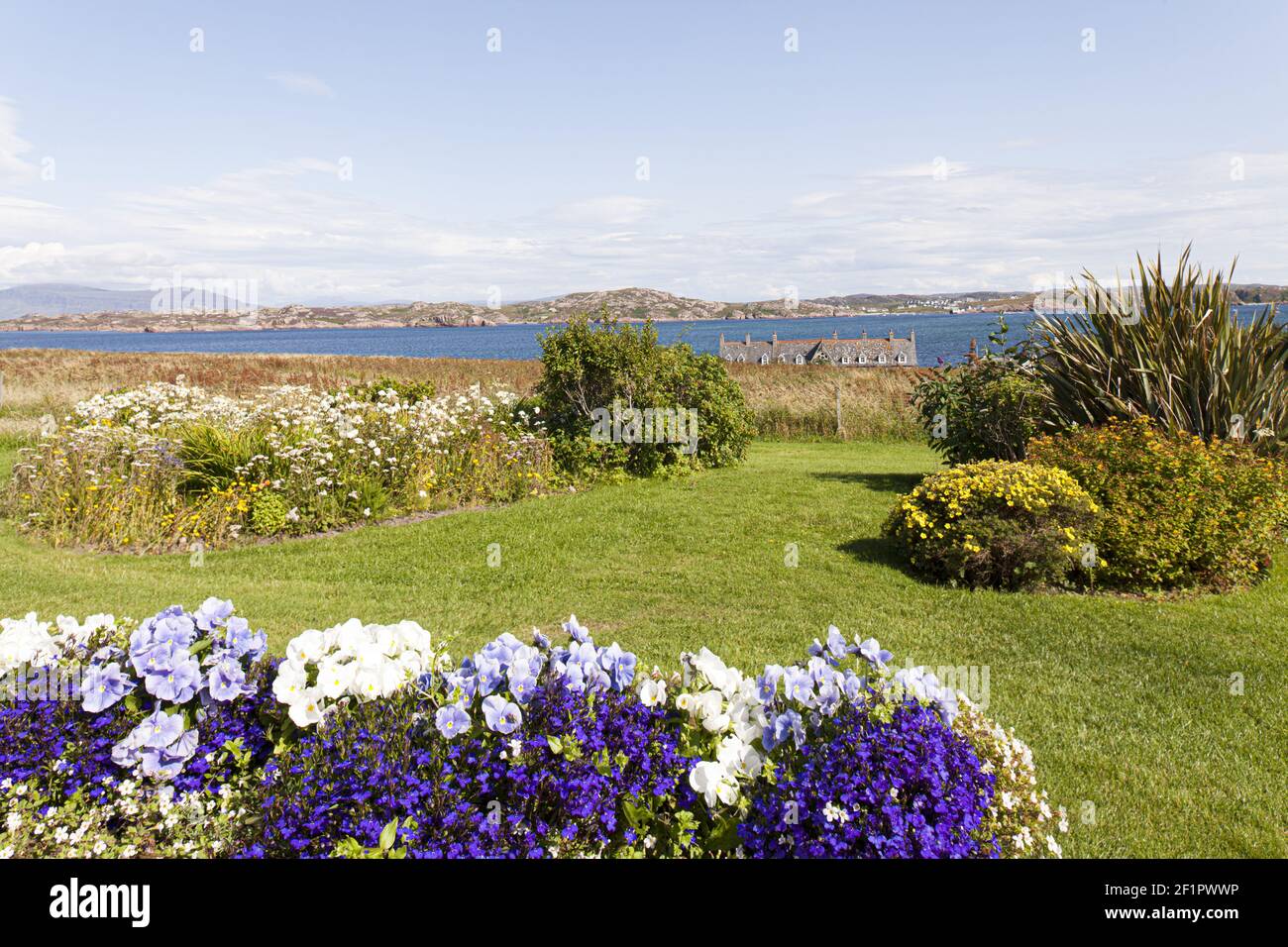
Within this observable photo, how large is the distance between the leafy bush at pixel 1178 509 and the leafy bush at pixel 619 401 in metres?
6.05

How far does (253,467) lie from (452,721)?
25.5ft

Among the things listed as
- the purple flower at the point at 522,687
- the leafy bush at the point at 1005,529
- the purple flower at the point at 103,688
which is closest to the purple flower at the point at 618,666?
the purple flower at the point at 522,687

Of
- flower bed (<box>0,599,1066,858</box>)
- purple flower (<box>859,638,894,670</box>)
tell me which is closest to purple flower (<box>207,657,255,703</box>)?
flower bed (<box>0,599,1066,858</box>)

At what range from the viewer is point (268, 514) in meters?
8.92

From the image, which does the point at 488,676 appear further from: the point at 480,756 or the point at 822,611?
the point at 822,611

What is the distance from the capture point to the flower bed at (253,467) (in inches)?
352

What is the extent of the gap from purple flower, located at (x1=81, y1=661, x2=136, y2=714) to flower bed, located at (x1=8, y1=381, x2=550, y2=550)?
243 inches

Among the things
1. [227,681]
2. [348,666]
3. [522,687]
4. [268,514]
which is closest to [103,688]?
[227,681]

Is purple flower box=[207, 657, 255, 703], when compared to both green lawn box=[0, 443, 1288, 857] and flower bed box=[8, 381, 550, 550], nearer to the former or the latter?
green lawn box=[0, 443, 1288, 857]

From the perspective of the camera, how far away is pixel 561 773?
107 inches
